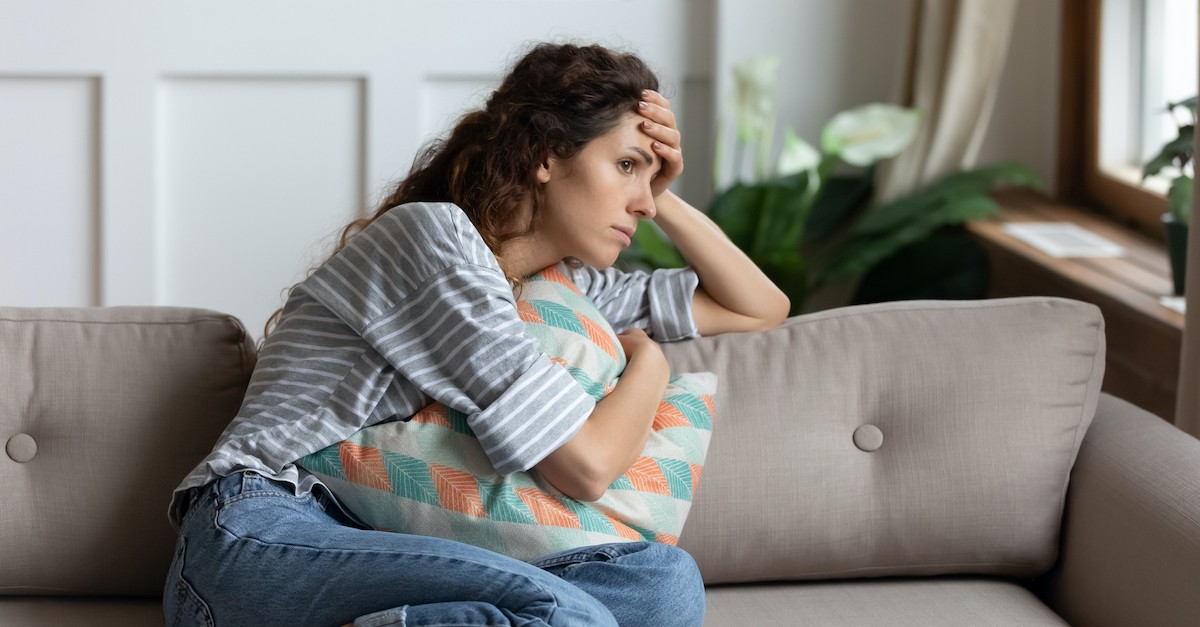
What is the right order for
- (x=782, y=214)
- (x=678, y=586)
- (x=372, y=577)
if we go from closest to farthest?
(x=372, y=577)
(x=678, y=586)
(x=782, y=214)

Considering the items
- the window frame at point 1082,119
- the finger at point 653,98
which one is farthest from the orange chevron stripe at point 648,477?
the window frame at point 1082,119

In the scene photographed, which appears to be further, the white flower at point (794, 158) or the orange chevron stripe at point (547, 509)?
the white flower at point (794, 158)

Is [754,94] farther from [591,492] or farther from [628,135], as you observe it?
[591,492]

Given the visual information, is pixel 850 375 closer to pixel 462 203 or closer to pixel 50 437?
pixel 462 203

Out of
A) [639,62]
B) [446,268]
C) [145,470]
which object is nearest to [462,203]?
[446,268]

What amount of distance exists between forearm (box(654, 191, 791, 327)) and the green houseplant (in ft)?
2.93

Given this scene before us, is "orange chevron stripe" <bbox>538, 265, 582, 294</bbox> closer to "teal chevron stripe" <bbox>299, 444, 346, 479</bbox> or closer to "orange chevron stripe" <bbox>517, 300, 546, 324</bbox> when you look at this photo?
"orange chevron stripe" <bbox>517, 300, 546, 324</bbox>

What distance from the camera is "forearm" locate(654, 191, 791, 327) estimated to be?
153 centimetres

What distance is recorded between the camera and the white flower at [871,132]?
2561 mm

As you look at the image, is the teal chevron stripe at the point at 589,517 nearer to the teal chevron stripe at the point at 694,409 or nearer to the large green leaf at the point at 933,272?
the teal chevron stripe at the point at 694,409

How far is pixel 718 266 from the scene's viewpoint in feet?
5.04

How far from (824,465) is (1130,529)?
341 mm

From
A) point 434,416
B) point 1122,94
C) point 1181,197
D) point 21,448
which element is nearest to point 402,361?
point 434,416

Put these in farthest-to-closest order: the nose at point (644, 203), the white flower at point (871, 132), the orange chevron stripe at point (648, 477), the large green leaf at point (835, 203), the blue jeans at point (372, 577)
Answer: the large green leaf at point (835, 203)
the white flower at point (871, 132)
the nose at point (644, 203)
the orange chevron stripe at point (648, 477)
the blue jeans at point (372, 577)
